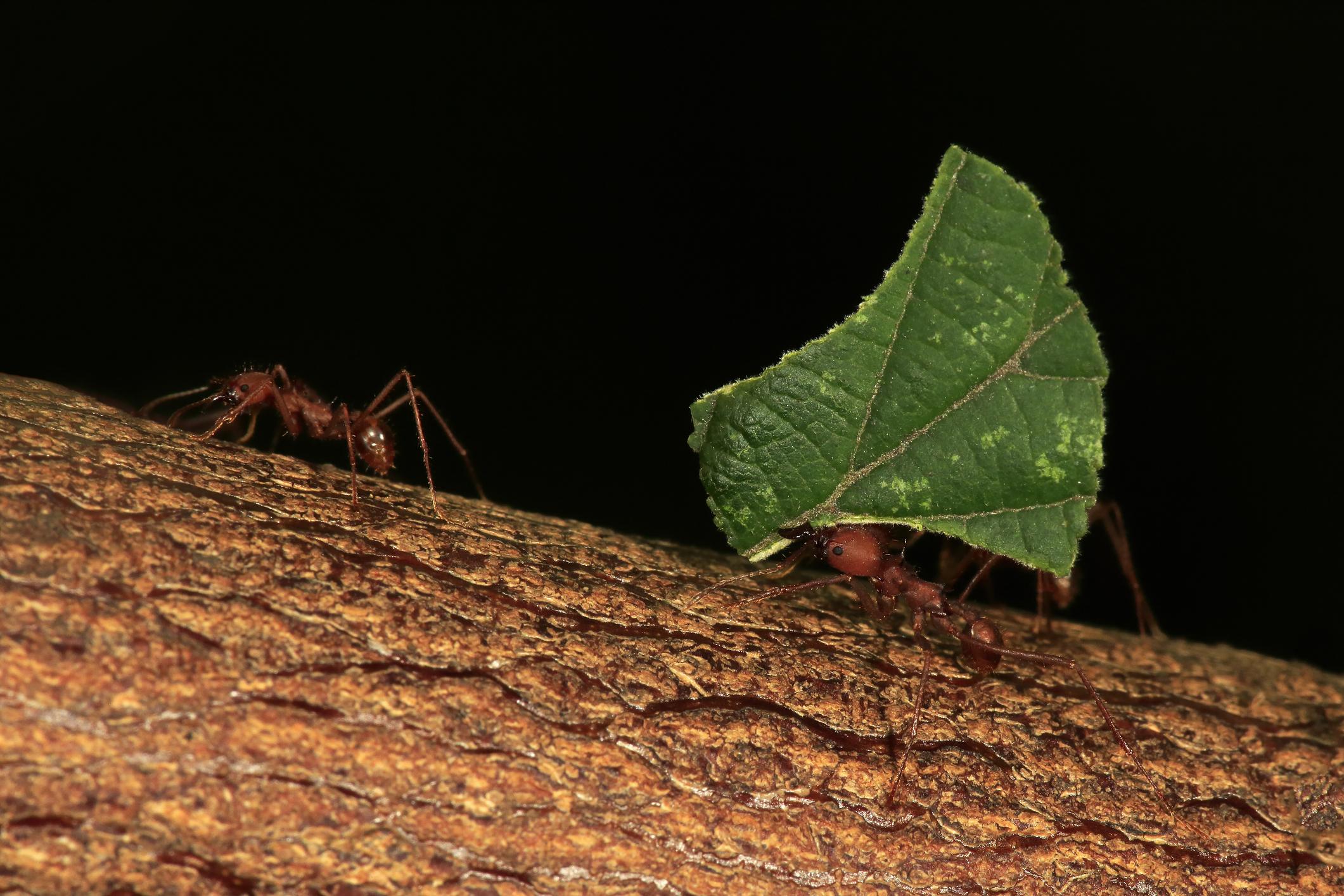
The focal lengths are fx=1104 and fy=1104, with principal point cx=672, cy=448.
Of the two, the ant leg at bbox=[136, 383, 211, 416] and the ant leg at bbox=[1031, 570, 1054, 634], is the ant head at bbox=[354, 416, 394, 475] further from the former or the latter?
the ant leg at bbox=[1031, 570, 1054, 634]

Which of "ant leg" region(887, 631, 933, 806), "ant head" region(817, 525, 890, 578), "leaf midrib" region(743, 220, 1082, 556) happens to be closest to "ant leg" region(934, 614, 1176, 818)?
"ant leg" region(887, 631, 933, 806)

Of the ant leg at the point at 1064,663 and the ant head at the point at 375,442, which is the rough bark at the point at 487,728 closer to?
the ant leg at the point at 1064,663

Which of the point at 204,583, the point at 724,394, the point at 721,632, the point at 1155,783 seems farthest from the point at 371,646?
the point at 1155,783

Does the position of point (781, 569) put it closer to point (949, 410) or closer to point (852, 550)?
point (852, 550)

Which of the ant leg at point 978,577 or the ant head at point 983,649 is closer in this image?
the ant head at point 983,649

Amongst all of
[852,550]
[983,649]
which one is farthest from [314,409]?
[983,649]

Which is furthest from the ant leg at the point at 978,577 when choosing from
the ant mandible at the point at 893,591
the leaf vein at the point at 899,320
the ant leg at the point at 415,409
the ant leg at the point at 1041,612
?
the ant leg at the point at 415,409
